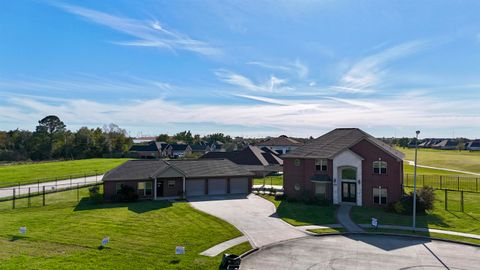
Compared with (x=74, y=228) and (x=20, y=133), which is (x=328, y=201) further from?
(x=20, y=133)

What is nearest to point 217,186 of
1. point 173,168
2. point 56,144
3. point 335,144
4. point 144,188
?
point 173,168

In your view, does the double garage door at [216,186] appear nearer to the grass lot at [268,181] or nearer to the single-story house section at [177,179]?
the single-story house section at [177,179]

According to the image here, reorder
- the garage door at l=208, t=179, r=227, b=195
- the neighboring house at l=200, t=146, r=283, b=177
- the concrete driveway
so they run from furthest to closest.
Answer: the neighboring house at l=200, t=146, r=283, b=177, the garage door at l=208, t=179, r=227, b=195, the concrete driveway

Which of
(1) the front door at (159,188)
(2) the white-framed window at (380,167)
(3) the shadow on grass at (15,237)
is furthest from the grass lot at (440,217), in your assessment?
(3) the shadow on grass at (15,237)

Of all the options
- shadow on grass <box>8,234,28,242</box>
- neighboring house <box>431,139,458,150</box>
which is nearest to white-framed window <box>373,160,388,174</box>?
shadow on grass <box>8,234,28,242</box>

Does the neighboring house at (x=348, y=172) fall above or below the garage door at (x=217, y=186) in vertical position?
above

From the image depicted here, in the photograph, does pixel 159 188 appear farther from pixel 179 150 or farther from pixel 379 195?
pixel 179 150

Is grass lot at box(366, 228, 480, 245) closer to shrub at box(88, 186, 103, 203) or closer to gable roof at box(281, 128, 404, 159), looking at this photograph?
gable roof at box(281, 128, 404, 159)
